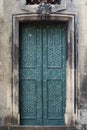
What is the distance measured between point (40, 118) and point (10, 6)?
273 centimetres

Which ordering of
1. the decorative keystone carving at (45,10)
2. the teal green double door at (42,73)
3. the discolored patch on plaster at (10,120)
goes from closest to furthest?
the decorative keystone carving at (45,10)
the discolored patch on plaster at (10,120)
the teal green double door at (42,73)

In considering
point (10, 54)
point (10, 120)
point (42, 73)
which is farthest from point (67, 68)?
point (10, 120)

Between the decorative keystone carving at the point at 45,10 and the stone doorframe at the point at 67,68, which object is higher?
the decorative keystone carving at the point at 45,10

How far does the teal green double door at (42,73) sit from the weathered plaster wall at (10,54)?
347mm

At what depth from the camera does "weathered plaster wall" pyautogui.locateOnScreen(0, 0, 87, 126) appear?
973cm

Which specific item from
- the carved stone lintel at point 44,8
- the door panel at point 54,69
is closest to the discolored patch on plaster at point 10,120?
the door panel at point 54,69

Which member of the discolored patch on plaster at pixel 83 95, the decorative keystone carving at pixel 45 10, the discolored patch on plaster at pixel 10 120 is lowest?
the discolored patch on plaster at pixel 10 120

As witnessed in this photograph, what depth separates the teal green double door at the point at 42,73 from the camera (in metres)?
9.98

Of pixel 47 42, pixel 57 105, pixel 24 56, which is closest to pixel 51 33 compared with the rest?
pixel 47 42

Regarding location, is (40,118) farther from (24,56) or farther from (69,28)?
→ (69,28)

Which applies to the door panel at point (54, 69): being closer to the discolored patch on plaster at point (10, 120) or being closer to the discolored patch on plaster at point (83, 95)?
the discolored patch on plaster at point (83, 95)

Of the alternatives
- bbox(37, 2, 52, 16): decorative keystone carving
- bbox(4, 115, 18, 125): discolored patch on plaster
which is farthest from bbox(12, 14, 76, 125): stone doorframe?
bbox(37, 2, 52, 16): decorative keystone carving

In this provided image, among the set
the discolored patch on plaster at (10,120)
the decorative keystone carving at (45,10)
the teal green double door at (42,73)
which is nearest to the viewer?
the decorative keystone carving at (45,10)

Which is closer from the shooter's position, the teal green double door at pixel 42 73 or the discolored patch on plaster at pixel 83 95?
the discolored patch on plaster at pixel 83 95
